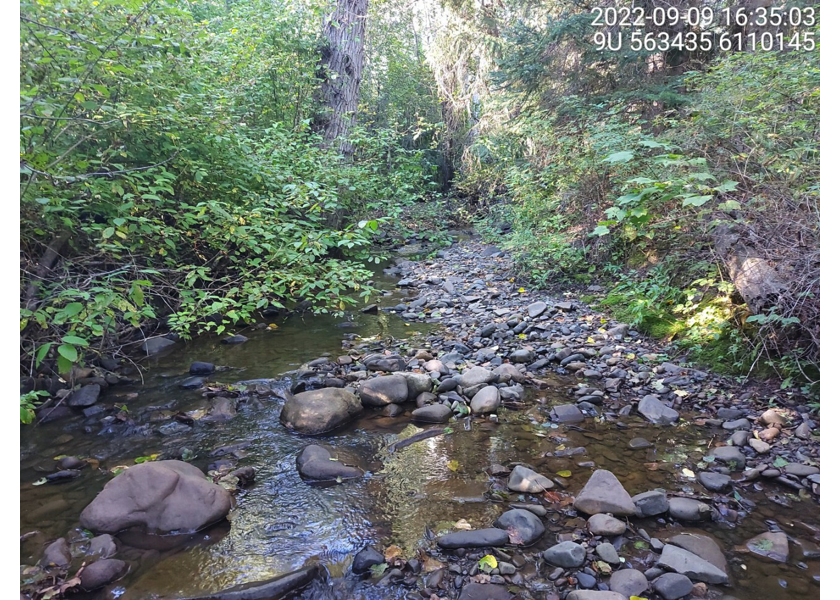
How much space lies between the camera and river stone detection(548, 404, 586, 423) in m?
4.14

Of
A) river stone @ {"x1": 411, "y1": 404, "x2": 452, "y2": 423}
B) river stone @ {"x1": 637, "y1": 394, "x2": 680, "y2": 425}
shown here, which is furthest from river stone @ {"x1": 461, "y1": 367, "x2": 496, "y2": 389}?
river stone @ {"x1": 637, "y1": 394, "x2": 680, "y2": 425}

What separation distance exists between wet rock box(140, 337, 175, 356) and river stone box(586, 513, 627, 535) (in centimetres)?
507

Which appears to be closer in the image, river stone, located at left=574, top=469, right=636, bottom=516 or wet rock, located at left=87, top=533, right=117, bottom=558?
wet rock, located at left=87, top=533, right=117, bottom=558

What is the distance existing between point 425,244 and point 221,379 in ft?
30.2

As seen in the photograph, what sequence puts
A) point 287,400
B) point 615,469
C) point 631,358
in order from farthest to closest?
point 631,358 < point 287,400 < point 615,469

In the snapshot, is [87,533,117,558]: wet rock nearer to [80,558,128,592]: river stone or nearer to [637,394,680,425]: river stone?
[80,558,128,592]: river stone

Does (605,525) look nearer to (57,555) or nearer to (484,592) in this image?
(484,592)

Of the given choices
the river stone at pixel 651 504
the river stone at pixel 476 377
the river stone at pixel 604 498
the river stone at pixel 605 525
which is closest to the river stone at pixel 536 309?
the river stone at pixel 476 377

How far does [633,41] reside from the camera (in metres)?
7.01

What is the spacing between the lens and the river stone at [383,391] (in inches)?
181

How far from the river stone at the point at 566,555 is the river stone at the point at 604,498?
37cm

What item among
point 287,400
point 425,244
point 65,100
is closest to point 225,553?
point 287,400

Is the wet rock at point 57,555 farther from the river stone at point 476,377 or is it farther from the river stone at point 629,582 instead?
the river stone at point 476,377

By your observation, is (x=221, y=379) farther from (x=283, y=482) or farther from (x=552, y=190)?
(x=552, y=190)
